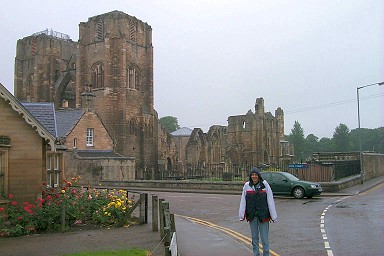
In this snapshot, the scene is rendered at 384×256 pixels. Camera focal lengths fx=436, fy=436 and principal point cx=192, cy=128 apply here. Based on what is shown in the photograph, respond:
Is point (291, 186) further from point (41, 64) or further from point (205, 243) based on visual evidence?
point (41, 64)

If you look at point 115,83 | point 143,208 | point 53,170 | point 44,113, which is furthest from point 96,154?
point 143,208

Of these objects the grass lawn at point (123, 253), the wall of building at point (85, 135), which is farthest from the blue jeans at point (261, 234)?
the wall of building at point (85, 135)

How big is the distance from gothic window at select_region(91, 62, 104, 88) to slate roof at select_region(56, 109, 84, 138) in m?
13.5

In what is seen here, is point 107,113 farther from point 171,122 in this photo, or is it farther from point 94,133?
point 171,122

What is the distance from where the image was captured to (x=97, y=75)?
194 ft

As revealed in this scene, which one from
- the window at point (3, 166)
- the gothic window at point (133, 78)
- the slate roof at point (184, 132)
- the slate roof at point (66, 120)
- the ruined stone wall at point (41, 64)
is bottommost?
the window at point (3, 166)

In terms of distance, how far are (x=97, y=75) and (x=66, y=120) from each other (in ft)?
54.0

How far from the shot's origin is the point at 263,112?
75.1m

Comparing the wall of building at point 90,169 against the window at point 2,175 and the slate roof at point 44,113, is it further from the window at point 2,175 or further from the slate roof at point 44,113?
the window at point 2,175

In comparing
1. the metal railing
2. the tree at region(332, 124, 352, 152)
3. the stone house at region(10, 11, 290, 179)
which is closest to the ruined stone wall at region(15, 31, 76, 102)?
Answer: the stone house at region(10, 11, 290, 179)

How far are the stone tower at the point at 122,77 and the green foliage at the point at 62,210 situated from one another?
42138 mm

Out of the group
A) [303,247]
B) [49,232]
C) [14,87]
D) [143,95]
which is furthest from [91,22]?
[303,247]

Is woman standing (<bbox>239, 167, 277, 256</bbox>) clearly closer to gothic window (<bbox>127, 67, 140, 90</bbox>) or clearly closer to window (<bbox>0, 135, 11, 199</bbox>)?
window (<bbox>0, 135, 11, 199</bbox>)

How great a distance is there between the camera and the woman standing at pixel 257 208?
816cm
